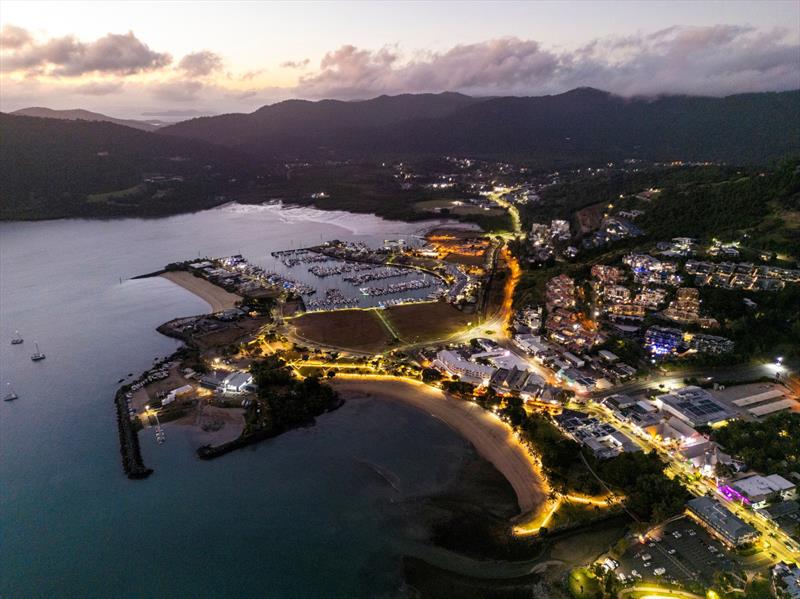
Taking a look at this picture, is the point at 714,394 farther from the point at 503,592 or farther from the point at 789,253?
the point at 789,253

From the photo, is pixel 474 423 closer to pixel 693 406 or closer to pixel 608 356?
pixel 608 356

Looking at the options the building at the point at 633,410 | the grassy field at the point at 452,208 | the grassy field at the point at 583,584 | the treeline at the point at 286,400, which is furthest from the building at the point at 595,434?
the grassy field at the point at 452,208

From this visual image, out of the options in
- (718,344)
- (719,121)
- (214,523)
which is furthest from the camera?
(719,121)

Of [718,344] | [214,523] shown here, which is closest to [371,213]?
[718,344]

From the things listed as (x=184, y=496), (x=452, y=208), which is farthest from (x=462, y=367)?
A: (x=452, y=208)

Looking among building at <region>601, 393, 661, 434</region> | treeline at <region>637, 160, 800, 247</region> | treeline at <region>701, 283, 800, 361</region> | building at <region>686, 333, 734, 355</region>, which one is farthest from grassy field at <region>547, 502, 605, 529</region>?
treeline at <region>637, 160, 800, 247</region>

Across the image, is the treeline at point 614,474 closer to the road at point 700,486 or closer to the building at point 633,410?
the road at point 700,486
